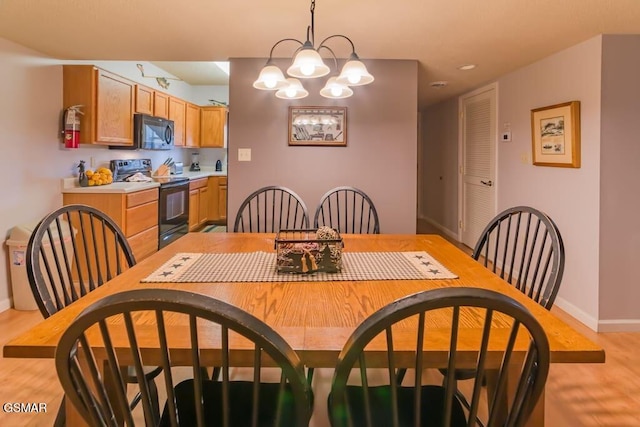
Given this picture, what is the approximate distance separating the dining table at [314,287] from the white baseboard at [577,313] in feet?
5.43

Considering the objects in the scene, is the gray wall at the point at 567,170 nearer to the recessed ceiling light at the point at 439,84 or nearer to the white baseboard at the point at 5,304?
the recessed ceiling light at the point at 439,84

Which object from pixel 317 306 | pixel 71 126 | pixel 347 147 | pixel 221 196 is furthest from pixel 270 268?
pixel 221 196

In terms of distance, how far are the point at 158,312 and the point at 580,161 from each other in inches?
125

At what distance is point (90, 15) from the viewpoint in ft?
8.05

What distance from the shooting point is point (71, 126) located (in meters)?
3.45

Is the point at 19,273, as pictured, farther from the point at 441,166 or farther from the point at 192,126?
the point at 441,166

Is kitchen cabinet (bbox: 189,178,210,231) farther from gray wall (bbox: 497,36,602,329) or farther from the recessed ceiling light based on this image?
gray wall (bbox: 497,36,602,329)

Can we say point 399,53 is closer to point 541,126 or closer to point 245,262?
point 541,126

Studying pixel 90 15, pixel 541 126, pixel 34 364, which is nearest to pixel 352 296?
pixel 34 364

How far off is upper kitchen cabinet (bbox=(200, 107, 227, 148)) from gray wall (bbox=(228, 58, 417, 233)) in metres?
3.12

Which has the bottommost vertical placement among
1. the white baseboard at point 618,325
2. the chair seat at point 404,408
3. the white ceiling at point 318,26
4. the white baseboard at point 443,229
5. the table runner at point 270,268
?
the white baseboard at point 618,325

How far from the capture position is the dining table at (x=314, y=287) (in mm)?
931

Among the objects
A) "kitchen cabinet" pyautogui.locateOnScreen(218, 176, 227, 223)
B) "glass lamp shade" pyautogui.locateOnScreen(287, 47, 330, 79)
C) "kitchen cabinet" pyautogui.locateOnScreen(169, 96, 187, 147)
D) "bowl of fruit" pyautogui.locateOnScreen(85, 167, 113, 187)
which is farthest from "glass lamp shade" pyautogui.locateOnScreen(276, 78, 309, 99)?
"kitchen cabinet" pyautogui.locateOnScreen(218, 176, 227, 223)

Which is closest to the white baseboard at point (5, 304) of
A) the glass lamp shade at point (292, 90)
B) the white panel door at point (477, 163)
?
the glass lamp shade at point (292, 90)
